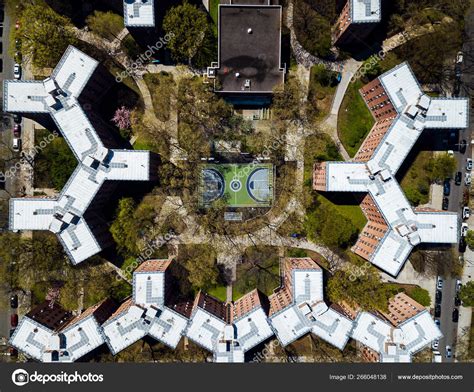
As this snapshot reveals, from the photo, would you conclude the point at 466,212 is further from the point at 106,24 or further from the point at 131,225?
the point at 106,24

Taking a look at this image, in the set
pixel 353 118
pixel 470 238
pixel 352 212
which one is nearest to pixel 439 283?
pixel 470 238

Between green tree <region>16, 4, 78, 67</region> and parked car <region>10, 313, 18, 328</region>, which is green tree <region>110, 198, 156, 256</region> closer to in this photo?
parked car <region>10, 313, 18, 328</region>

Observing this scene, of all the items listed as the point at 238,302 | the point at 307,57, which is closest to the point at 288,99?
the point at 307,57

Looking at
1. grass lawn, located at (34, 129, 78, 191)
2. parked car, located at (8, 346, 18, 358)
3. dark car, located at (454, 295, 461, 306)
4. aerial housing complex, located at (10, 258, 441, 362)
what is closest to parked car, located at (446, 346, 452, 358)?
dark car, located at (454, 295, 461, 306)

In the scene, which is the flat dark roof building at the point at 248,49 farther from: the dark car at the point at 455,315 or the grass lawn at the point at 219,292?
the dark car at the point at 455,315

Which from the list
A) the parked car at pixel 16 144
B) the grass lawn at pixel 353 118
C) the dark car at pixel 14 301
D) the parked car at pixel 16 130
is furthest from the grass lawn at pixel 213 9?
the dark car at pixel 14 301

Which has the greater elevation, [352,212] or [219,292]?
[352,212]
